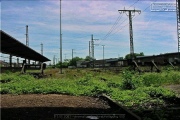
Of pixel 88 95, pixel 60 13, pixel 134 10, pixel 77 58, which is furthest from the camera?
pixel 77 58

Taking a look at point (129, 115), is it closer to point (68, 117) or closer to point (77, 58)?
point (68, 117)

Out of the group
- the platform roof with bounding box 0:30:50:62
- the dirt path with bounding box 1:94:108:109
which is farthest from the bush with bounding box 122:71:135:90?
the platform roof with bounding box 0:30:50:62

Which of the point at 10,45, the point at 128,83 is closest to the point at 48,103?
the point at 128,83

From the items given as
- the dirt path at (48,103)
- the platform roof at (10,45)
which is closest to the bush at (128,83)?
the dirt path at (48,103)

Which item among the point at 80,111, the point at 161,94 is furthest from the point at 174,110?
the point at 161,94

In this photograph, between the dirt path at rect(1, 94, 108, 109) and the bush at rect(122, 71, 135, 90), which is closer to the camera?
the dirt path at rect(1, 94, 108, 109)

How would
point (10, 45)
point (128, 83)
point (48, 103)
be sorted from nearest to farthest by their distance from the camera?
point (48, 103) < point (128, 83) < point (10, 45)

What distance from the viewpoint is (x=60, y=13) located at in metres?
45.8

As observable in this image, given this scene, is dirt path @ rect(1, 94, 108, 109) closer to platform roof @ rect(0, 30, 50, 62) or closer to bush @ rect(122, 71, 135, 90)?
platform roof @ rect(0, 30, 50, 62)

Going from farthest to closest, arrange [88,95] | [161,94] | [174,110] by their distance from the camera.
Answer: [88,95]
[161,94]
[174,110]

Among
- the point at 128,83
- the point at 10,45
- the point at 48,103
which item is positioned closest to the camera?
the point at 48,103

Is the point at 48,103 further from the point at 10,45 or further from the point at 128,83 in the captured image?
the point at 10,45

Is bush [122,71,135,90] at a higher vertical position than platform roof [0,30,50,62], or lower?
Result: lower

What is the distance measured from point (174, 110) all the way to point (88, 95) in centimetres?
540
